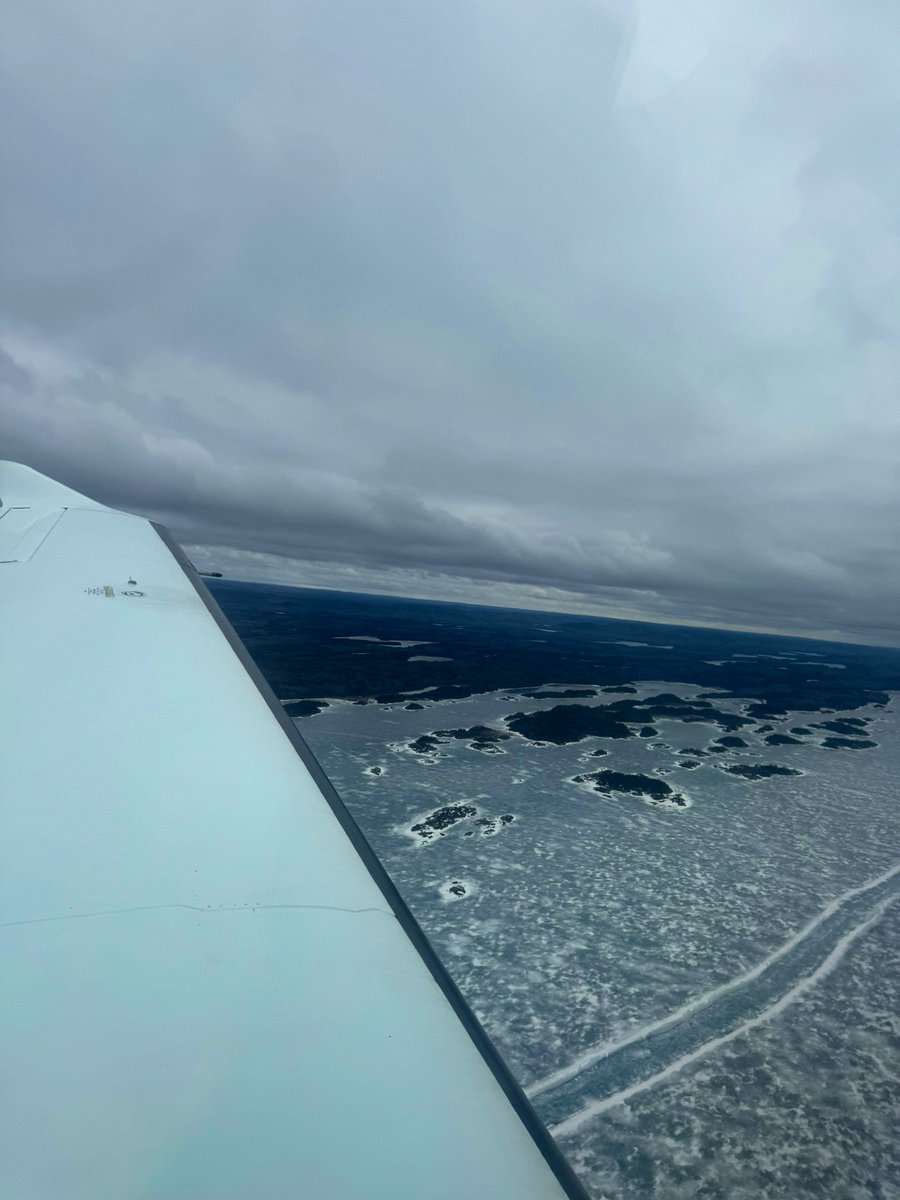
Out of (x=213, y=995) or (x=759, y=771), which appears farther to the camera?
(x=759, y=771)

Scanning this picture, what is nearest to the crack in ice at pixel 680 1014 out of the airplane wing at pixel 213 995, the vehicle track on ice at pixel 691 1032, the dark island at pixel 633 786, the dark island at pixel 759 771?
the vehicle track on ice at pixel 691 1032

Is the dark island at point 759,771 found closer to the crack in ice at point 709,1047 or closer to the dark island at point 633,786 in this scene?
the dark island at point 633,786

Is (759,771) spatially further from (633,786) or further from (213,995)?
(213,995)

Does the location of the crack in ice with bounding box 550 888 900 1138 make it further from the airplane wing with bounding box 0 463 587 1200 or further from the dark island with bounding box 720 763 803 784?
the dark island with bounding box 720 763 803 784

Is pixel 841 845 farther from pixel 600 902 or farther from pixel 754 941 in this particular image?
pixel 600 902

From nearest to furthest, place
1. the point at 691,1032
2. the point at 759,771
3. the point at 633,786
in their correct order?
the point at 691,1032
the point at 633,786
the point at 759,771

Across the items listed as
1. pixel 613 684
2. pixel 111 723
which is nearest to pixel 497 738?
pixel 111 723

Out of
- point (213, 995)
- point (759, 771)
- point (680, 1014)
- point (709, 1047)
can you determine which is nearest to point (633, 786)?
point (759, 771)

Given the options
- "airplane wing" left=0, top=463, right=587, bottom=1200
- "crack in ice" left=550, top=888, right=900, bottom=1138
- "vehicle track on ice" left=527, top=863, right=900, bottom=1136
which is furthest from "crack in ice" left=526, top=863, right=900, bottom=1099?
"airplane wing" left=0, top=463, right=587, bottom=1200

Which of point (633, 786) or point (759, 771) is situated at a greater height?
point (759, 771)
